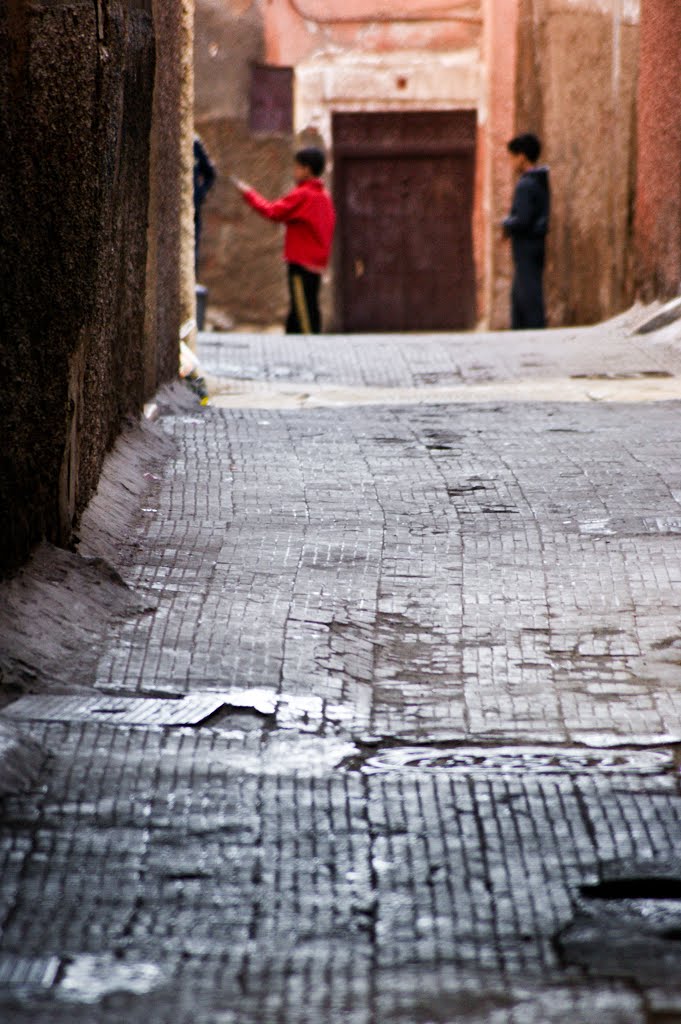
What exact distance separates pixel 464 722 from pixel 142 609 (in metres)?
0.67

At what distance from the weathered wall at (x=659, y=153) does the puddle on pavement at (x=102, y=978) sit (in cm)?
616

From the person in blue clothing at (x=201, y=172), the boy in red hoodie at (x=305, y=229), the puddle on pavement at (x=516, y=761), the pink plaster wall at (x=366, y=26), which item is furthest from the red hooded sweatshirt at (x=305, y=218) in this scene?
the puddle on pavement at (x=516, y=761)

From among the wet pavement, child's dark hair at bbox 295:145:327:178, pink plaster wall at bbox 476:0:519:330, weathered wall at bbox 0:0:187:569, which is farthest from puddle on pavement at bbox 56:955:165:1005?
pink plaster wall at bbox 476:0:519:330

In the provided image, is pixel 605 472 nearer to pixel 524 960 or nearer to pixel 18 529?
pixel 18 529

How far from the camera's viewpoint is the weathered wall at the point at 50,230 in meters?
2.62

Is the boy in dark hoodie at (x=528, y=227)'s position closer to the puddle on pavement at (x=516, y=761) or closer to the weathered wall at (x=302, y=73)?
the weathered wall at (x=302, y=73)

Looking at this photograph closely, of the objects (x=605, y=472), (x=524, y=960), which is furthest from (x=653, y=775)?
(x=605, y=472)

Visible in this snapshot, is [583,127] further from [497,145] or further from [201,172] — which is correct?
[201,172]

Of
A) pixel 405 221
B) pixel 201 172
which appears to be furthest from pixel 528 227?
pixel 405 221

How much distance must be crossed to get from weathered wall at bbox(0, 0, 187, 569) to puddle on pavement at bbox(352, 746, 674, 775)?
81 cm

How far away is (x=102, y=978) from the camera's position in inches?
67.2

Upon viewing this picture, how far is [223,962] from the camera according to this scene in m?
1.75

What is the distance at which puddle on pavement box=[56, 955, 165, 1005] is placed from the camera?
1671 millimetres

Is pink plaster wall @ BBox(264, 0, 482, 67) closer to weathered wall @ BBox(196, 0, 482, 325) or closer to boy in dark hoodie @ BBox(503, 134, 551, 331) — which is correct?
Result: weathered wall @ BBox(196, 0, 482, 325)
